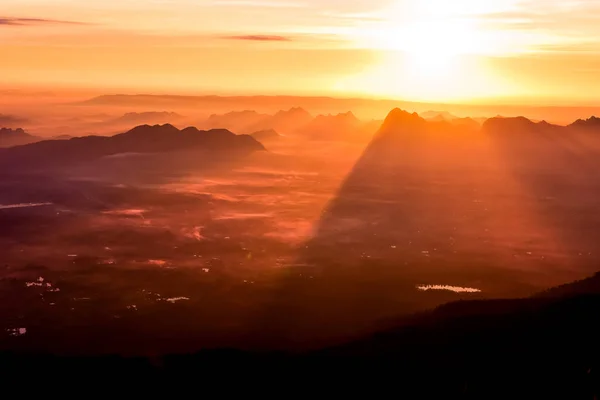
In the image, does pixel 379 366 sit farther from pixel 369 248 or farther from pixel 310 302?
pixel 369 248

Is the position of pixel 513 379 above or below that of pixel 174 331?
above

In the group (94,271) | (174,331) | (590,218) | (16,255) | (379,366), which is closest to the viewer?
(379,366)

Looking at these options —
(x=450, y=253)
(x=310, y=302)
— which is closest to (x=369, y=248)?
(x=450, y=253)

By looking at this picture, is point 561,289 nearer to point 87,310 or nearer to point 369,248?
point 369,248

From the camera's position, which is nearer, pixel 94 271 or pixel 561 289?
pixel 561 289

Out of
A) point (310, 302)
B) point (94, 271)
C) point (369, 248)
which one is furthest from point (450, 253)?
point (94, 271)

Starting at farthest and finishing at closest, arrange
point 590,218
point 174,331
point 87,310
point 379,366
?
1. point 590,218
2. point 87,310
3. point 174,331
4. point 379,366
